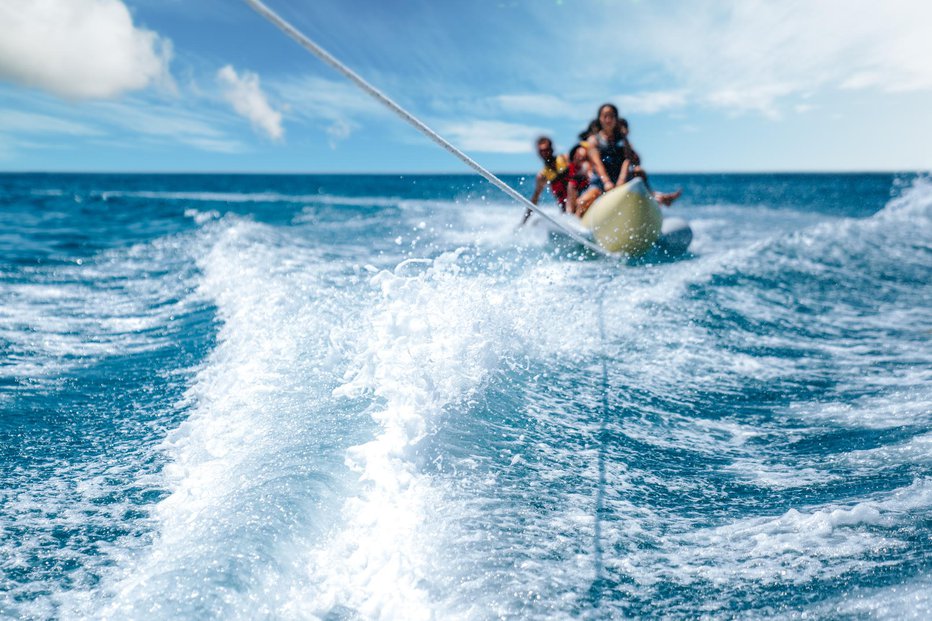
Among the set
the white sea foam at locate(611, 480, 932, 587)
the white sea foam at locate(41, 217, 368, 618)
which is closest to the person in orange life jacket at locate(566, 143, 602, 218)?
the white sea foam at locate(41, 217, 368, 618)

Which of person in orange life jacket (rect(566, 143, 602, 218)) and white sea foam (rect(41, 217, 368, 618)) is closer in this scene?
white sea foam (rect(41, 217, 368, 618))

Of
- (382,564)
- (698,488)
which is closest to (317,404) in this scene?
(382,564)

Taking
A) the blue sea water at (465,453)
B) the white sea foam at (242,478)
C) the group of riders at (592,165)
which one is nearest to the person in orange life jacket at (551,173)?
the group of riders at (592,165)

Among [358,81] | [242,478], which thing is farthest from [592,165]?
[242,478]

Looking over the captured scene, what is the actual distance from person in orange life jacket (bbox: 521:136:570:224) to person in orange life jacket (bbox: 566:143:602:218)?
94mm

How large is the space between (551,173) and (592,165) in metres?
0.60

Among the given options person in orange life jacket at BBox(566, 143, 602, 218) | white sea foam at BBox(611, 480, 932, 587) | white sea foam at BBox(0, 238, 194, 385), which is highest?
person in orange life jacket at BBox(566, 143, 602, 218)

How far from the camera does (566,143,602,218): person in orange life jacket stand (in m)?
7.66

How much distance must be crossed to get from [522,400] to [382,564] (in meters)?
1.63

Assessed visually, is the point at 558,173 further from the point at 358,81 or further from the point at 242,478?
the point at 242,478

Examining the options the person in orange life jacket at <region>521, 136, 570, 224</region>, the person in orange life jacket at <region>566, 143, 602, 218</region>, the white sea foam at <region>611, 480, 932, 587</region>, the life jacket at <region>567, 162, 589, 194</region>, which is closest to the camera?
the white sea foam at <region>611, 480, 932, 587</region>

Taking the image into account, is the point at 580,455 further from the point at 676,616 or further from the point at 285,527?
the point at 285,527

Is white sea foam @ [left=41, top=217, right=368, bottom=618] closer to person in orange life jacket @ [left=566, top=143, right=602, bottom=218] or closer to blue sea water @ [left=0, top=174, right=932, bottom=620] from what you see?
blue sea water @ [left=0, top=174, right=932, bottom=620]

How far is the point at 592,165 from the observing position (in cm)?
761
